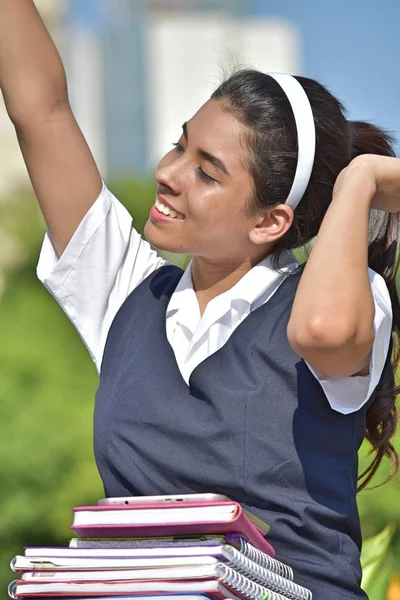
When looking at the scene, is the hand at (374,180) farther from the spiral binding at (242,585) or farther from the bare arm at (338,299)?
the spiral binding at (242,585)

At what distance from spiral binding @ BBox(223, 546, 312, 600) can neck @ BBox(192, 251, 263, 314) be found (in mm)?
647

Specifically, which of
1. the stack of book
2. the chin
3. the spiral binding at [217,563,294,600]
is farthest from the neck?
the spiral binding at [217,563,294,600]

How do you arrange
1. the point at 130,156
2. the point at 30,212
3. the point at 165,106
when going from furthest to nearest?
the point at 165,106
the point at 130,156
the point at 30,212

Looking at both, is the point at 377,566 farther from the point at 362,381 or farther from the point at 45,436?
the point at 45,436

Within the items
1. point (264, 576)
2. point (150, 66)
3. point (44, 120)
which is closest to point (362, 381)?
point (264, 576)

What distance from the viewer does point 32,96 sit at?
2654mm

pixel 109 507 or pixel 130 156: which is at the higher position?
pixel 109 507

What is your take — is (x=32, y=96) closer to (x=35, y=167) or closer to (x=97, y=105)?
(x=35, y=167)

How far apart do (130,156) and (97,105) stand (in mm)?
1423

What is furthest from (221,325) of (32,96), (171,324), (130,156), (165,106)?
(165,106)

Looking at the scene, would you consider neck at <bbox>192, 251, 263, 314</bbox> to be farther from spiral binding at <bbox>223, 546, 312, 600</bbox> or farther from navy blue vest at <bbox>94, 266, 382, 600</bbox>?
spiral binding at <bbox>223, 546, 312, 600</bbox>

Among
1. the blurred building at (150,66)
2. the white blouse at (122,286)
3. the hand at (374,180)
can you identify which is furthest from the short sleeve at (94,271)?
the blurred building at (150,66)

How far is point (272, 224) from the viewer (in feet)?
8.63

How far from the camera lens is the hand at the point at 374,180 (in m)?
2.37
